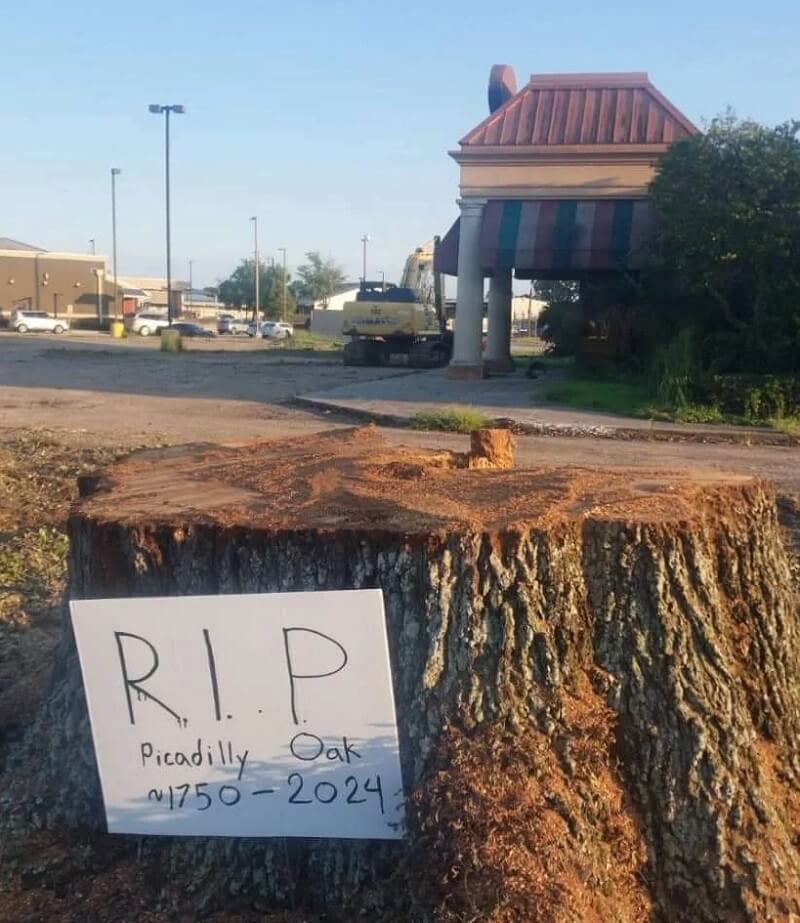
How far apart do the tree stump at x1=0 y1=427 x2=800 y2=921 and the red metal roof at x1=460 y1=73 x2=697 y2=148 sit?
61.0 ft

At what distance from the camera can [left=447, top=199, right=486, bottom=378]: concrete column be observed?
21.3 m

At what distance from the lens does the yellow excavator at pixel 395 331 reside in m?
30.7

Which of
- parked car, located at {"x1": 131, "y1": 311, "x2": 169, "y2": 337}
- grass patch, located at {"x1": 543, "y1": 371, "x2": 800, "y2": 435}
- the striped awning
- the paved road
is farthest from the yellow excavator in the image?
parked car, located at {"x1": 131, "y1": 311, "x2": 169, "y2": 337}

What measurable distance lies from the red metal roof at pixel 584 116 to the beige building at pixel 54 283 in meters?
58.7

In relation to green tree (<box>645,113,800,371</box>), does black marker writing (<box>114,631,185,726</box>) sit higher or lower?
lower

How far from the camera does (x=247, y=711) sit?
274 centimetres

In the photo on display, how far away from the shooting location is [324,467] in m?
3.52

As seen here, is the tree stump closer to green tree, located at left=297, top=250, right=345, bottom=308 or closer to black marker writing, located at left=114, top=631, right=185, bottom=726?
black marker writing, located at left=114, top=631, right=185, bottom=726

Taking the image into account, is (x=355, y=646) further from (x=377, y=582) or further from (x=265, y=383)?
(x=265, y=383)

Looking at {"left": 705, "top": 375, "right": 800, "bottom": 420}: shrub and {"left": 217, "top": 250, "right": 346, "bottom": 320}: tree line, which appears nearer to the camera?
{"left": 705, "top": 375, "right": 800, "bottom": 420}: shrub

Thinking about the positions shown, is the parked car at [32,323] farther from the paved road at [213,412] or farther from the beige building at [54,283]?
the paved road at [213,412]

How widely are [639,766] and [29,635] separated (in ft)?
9.78

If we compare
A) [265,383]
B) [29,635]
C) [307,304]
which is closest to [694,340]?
[265,383]

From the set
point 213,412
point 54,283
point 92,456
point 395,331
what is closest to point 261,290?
point 54,283
